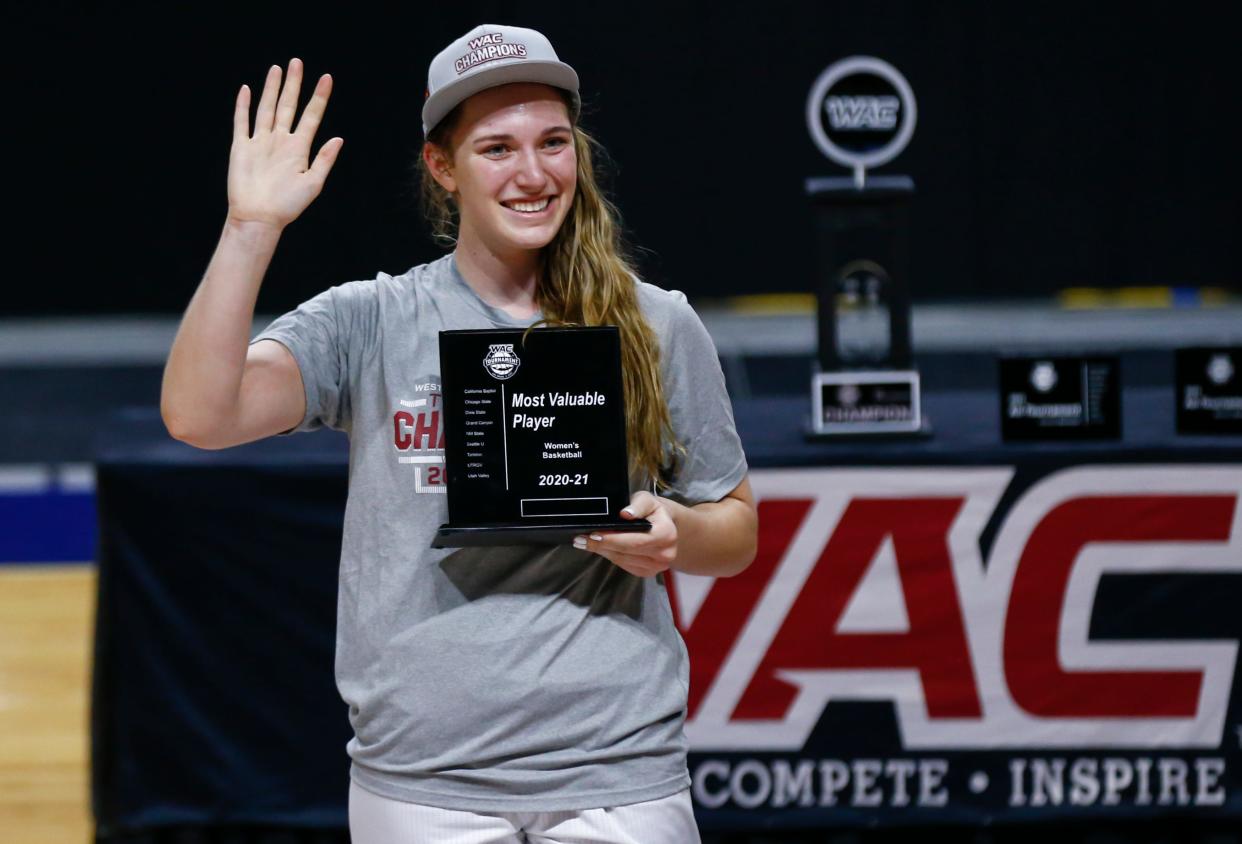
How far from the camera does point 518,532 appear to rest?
A: 1368 mm

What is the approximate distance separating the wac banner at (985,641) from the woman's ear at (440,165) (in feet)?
4.83

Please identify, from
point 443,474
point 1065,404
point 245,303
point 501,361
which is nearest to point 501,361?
point 501,361

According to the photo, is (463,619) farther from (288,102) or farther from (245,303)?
(288,102)

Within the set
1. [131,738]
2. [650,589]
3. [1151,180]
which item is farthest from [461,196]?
[1151,180]

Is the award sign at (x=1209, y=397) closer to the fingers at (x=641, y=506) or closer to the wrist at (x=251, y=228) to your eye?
the fingers at (x=641, y=506)

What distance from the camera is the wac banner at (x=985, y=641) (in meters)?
2.88

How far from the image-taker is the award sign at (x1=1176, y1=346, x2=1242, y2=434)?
9.65 ft

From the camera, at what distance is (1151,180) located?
21.6 feet

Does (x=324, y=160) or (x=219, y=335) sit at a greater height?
(x=324, y=160)

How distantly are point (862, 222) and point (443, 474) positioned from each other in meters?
1.96

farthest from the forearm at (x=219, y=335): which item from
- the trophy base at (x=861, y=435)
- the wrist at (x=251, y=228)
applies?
the trophy base at (x=861, y=435)

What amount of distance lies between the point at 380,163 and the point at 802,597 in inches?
172

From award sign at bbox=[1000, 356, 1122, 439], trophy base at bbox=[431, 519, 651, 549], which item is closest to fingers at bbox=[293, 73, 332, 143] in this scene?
trophy base at bbox=[431, 519, 651, 549]

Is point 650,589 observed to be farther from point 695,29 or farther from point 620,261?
point 695,29
